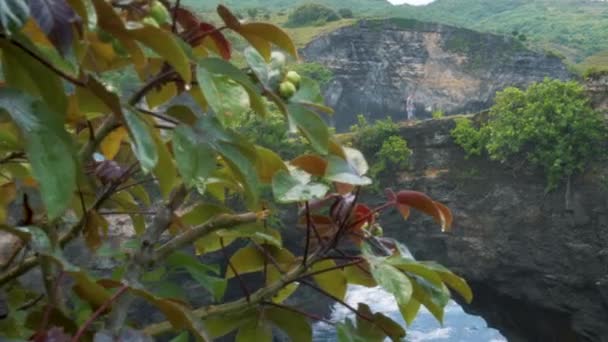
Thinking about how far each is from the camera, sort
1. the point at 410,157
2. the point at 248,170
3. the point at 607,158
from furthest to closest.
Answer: the point at 410,157 → the point at 607,158 → the point at 248,170

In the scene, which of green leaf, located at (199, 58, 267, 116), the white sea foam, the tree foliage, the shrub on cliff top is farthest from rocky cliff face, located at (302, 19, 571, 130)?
green leaf, located at (199, 58, 267, 116)

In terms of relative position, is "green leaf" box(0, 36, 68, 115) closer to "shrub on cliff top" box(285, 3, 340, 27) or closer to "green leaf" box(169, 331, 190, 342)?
"green leaf" box(169, 331, 190, 342)

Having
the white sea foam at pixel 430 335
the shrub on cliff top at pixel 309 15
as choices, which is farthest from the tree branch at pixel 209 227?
the shrub on cliff top at pixel 309 15

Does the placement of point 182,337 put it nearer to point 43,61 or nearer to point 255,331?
point 255,331

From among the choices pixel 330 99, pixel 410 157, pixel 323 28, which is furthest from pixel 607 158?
pixel 323 28

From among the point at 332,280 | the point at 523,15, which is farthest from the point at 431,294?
the point at 523,15

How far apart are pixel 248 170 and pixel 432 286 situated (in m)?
0.18

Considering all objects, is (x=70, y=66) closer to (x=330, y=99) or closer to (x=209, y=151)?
(x=209, y=151)

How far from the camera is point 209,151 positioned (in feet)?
1.23

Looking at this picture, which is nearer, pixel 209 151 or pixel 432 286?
pixel 209 151

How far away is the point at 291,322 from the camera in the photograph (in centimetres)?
55

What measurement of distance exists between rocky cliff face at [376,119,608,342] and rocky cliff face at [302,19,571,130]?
6192mm

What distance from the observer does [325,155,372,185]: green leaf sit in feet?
1.40

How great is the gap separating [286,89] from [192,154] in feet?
0.32
